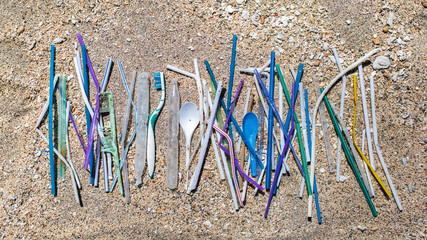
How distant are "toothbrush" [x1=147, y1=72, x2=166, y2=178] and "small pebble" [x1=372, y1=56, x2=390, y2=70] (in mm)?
1175

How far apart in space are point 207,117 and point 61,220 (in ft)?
3.25

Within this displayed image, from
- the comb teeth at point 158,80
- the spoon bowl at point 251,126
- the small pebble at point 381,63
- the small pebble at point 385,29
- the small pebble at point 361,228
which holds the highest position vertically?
the small pebble at point 385,29

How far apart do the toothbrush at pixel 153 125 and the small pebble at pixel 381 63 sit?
1.18 metres

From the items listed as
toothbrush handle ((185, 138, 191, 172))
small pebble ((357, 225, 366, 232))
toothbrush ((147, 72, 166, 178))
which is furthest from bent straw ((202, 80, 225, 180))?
small pebble ((357, 225, 366, 232))

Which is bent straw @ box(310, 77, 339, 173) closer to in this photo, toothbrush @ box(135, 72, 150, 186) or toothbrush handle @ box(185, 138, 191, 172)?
toothbrush handle @ box(185, 138, 191, 172)

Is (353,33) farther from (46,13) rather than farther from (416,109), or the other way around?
(46,13)

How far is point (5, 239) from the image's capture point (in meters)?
1.52

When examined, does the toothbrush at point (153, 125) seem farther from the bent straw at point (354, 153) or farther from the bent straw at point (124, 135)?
the bent straw at point (354, 153)

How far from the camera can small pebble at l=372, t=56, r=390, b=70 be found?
148 centimetres

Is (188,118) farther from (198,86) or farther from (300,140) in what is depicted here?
(300,140)

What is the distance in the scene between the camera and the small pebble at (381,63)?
1.48 metres

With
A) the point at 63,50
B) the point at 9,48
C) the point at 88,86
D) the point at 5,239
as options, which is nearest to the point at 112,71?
the point at 88,86

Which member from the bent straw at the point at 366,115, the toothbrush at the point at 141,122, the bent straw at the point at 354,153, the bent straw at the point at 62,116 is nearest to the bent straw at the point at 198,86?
the toothbrush at the point at 141,122

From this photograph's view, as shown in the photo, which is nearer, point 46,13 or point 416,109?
point 416,109
